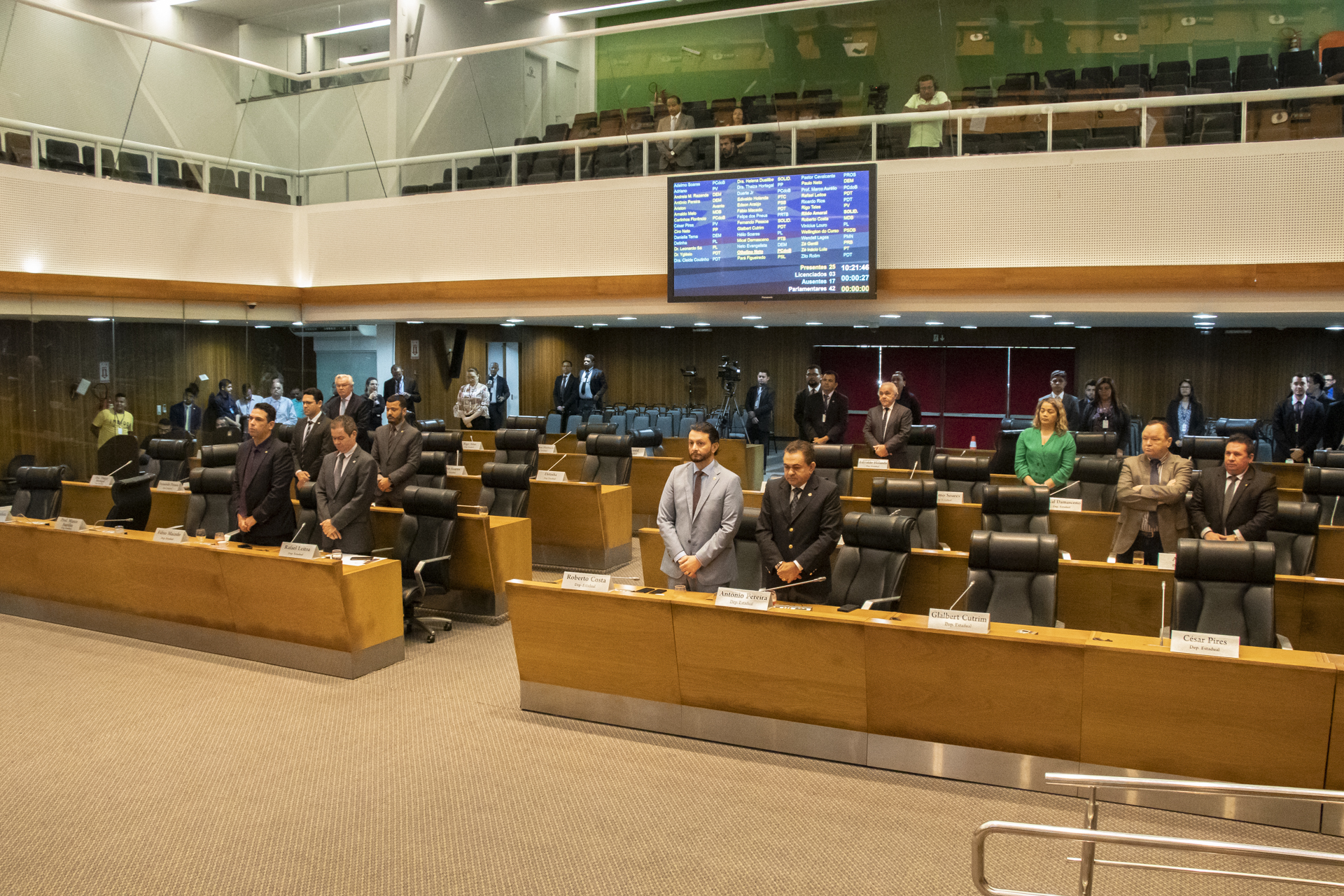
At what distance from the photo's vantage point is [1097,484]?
8078mm

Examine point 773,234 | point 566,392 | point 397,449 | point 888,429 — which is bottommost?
point 397,449

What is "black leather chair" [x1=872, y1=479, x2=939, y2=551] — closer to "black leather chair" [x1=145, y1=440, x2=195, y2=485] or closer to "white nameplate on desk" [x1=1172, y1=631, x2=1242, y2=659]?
"white nameplate on desk" [x1=1172, y1=631, x2=1242, y2=659]

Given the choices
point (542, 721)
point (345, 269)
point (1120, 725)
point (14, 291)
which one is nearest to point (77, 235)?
point (14, 291)

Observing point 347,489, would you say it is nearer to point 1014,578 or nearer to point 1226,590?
point 1014,578

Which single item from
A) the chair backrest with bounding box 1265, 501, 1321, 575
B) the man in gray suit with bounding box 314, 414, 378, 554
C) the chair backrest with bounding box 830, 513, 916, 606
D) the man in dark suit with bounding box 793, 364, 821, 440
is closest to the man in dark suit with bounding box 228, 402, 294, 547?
the man in gray suit with bounding box 314, 414, 378, 554

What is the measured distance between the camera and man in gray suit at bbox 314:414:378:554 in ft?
22.1

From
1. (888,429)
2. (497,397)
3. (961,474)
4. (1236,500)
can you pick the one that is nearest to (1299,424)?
(961,474)

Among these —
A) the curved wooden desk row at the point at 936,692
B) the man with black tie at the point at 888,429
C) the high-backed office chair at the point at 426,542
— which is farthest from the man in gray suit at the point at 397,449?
the man with black tie at the point at 888,429

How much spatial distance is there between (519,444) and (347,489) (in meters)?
3.26

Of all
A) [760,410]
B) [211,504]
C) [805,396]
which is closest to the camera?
[211,504]

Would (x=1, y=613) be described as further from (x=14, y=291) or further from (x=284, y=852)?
(x=284, y=852)

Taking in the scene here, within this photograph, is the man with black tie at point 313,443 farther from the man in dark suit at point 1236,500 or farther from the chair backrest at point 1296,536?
the chair backrest at point 1296,536

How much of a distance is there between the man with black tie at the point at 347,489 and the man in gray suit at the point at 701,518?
2.34m

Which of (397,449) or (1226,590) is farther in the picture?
(397,449)
